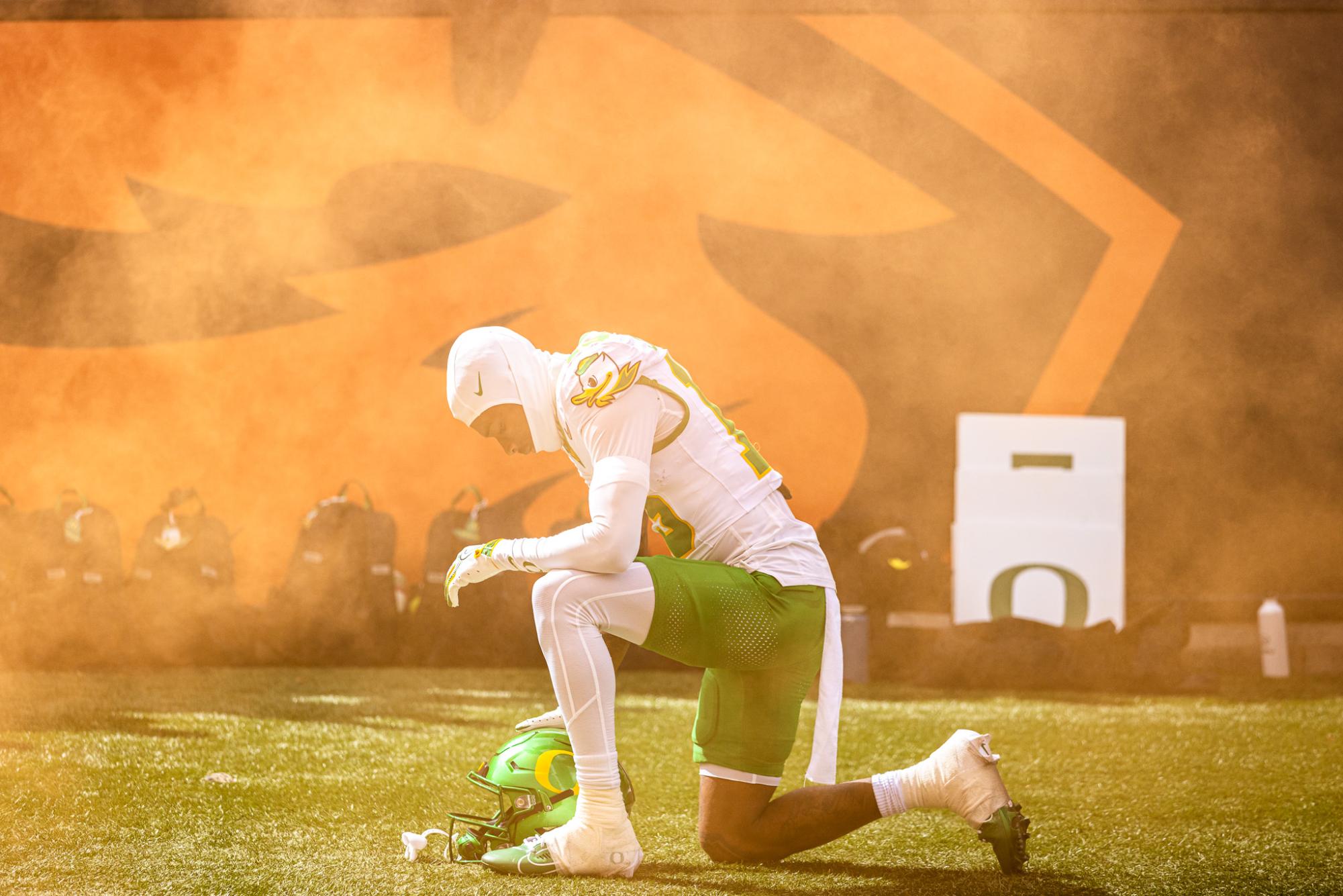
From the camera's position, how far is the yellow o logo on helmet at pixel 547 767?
2461 millimetres

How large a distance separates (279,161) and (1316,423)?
584 cm

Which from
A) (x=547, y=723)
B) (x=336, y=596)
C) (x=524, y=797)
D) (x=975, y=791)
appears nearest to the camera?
(x=975, y=791)

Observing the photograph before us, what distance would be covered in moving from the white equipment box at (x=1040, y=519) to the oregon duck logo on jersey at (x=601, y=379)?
4693mm

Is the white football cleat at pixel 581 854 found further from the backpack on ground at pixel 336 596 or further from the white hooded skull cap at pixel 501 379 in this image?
the backpack on ground at pixel 336 596

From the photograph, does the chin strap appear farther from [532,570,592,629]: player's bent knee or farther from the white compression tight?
[532,570,592,629]: player's bent knee

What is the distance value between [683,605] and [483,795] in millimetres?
1196

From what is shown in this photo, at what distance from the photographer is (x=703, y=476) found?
238cm

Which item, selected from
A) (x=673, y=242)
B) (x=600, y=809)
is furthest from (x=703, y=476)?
(x=673, y=242)

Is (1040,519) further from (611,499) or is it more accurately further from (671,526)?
(611,499)

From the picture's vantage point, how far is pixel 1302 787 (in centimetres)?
330

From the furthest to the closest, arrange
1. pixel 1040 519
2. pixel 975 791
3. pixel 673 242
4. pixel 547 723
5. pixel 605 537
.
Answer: pixel 673 242
pixel 1040 519
pixel 547 723
pixel 975 791
pixel 605 537

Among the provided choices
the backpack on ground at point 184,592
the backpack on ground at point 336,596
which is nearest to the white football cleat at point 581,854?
the backpack on ground at point 336,596

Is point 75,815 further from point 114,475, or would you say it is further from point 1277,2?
point 1277,2

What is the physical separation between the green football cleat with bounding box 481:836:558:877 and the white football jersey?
0.62 metres
